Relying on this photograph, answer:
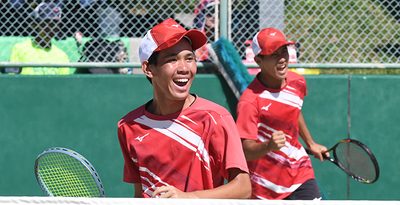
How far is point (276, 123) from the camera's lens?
253 inches

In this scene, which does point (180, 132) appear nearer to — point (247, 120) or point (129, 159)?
point (129, 159)

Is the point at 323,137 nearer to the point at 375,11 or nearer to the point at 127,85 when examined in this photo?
the point at 375,11

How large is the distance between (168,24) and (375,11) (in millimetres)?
4428

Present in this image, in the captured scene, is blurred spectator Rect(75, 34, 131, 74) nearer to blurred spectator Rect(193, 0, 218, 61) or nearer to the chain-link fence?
the chain-link fence

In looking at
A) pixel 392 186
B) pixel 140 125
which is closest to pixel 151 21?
pixel 392 186

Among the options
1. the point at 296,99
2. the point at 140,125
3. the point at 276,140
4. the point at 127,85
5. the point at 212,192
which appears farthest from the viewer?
the point at 127,85

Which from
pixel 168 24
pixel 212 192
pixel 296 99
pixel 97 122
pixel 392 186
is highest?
pixel 168 24

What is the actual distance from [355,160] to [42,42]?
3.01 metres

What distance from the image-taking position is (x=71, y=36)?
8055 millimetres

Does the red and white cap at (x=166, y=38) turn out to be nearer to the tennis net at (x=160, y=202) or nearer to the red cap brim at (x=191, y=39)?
the red cap brim at (x=191, y=39)

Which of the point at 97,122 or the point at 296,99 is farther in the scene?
the point at 97,122

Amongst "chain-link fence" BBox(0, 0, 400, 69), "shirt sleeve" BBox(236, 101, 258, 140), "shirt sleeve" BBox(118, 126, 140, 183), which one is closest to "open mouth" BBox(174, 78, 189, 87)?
"shirt sleeve" BBox(118, 126, 140, 183)

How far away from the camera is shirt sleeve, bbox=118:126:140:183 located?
4184 mm

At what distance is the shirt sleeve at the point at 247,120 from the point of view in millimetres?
6137
